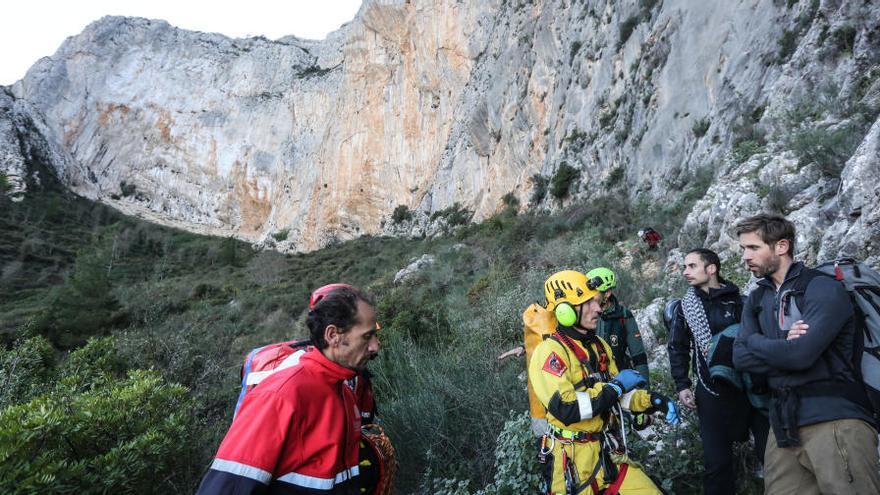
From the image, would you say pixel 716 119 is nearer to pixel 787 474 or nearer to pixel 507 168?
pixel 787 474

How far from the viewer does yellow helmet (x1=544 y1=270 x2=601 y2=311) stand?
238cm

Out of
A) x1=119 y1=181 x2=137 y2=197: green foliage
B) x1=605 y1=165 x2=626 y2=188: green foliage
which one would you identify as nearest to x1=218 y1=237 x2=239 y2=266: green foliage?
x1=119 y1=181 x2=137 y2=197: green foliage

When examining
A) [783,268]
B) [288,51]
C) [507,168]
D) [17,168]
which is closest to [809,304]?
[783,268]

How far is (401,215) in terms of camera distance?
109 ft

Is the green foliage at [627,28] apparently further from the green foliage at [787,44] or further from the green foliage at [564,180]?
the green foliage at [787,44]

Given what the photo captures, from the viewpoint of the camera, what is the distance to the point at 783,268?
216 cm

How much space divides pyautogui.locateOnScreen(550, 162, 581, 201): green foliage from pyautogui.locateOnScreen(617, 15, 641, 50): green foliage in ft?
15.4

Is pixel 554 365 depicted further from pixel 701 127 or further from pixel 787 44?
pixel 701 127

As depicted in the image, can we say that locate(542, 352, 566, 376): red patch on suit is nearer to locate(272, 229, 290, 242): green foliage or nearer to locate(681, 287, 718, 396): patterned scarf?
locate(681, 287, 718, 396): patterned scarf

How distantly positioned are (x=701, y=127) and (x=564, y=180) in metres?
7.18

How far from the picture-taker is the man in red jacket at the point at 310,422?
129 cm

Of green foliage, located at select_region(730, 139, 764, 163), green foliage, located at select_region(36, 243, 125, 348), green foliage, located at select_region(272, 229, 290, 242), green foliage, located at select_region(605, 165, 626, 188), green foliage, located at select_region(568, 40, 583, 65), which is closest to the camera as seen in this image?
green foliage, located at select_region(730, 139, 764, 163)

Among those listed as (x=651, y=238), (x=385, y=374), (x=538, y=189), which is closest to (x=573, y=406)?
(x=385, y=374)

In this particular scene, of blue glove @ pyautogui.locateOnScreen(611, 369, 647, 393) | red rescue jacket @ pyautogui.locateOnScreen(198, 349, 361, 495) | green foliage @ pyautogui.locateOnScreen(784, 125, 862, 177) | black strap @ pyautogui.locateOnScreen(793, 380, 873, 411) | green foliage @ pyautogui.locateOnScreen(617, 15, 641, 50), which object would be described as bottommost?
black strap @ pyautogui.locateOnScreen(793, 380, 873, 411)
